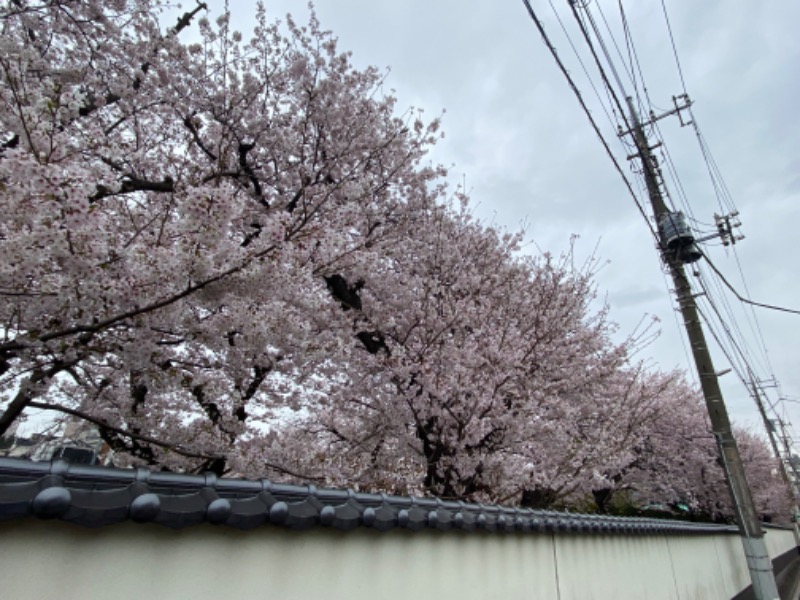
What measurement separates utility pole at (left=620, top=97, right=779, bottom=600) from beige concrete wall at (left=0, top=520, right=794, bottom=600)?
184 inches

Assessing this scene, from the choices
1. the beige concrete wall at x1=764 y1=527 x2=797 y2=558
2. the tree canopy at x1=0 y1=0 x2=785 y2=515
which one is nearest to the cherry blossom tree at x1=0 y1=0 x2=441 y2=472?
the tree canopy at x1=0 y1=0 x2=785 y2=515

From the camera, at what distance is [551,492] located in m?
7.14

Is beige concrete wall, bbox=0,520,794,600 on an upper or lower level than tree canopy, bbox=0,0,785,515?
lower

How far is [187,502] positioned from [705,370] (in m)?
9.60

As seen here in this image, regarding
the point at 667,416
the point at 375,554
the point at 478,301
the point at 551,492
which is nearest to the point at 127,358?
the point at 375,554

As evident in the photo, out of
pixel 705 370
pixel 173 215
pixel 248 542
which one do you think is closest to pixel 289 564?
pixel 248 542

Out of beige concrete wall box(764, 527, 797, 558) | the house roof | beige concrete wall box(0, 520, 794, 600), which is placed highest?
the house roof

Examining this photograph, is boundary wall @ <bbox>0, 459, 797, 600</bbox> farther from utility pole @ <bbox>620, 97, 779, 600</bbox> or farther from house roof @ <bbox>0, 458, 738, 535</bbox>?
utility pole @ <bbox>620, 97, 779, 600</bbox>

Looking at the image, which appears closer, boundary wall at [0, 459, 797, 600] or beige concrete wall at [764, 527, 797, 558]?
boundary wall at [0, 459, 797, 600]

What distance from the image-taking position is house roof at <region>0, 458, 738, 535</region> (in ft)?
5.27

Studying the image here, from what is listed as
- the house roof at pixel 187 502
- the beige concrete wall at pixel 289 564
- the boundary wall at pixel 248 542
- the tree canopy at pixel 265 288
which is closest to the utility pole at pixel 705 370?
the tree canopy at pixel 265 288

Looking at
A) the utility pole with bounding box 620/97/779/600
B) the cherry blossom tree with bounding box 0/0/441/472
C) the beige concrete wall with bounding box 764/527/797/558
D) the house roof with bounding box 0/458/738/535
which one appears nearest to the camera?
the house roof with bounding box 0/458/738/535

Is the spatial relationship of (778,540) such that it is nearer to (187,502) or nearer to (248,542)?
(248,542)

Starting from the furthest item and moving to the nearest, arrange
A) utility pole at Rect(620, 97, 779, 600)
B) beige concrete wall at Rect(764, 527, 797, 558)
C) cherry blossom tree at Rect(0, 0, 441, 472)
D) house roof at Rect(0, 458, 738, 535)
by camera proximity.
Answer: beige concrete wall at Rect(764, 527, 797, 558)
utility pole at Rect(620, 97, 779, 600)
cherry blossom tree at Rect(0, 0, 441, 472)
house roof at Rect(0, 458, 738, 535)
